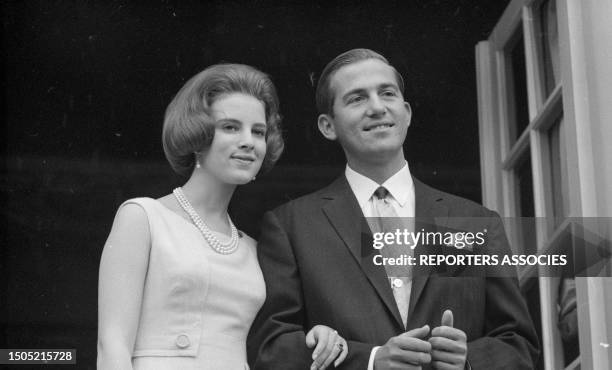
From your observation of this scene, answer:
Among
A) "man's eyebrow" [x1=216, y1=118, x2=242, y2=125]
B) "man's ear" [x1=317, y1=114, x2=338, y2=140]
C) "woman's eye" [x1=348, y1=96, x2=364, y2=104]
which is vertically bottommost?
"man's eyebrow" [x1=216, y1=118, x2=242, y2=125]

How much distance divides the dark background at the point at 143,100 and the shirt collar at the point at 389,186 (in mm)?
269

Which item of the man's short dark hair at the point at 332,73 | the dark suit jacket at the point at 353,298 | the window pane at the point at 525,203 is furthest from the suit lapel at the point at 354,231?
the window pane at the point at 525,203

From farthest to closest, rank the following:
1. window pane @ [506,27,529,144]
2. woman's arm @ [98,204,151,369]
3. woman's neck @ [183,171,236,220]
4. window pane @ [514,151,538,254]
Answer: window pane @ [506,27,529,144], window pane @ [514,151,538,254], woman's neck @ [183,171,236,220], woman's arm @ [98,204,151,369]

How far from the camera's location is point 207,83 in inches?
130

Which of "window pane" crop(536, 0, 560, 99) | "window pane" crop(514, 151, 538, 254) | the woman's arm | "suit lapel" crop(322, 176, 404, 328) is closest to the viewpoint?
the woman's arm

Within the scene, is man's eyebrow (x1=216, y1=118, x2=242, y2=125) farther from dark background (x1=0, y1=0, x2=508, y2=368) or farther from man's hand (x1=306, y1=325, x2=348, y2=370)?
man's hand (x1=306, y1=325, x2=348, y2=370)

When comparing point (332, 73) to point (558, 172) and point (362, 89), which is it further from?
point (558, 172)

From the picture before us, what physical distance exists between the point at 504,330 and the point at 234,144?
780mm

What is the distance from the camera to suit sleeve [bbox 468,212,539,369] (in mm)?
3066

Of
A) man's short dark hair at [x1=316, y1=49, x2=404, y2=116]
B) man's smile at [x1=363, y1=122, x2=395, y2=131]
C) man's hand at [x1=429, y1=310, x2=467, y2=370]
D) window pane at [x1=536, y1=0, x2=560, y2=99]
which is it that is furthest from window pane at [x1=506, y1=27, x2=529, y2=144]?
man's hand at [x1=429, y1=310, x2=467, y2=370]

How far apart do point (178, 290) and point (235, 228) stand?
28cm

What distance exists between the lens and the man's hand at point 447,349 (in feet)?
9.89

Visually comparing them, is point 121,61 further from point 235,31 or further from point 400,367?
point 400,367

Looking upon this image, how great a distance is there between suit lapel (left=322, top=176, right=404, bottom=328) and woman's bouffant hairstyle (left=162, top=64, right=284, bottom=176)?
0.62ft
